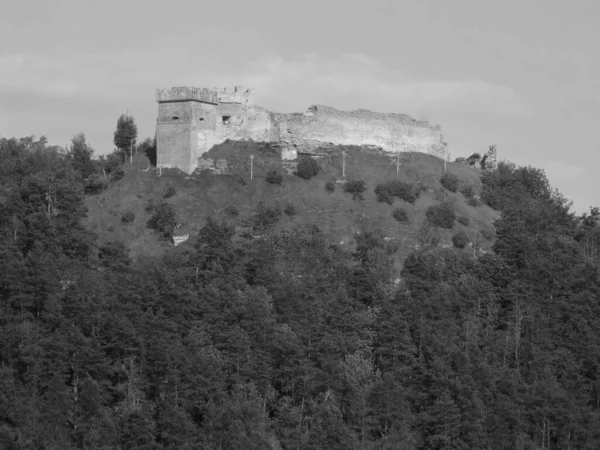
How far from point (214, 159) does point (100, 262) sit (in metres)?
10.2

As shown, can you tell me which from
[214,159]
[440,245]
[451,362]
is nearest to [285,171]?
[214,159]

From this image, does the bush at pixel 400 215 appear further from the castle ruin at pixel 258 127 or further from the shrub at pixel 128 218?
the shrub at pixel 128 218

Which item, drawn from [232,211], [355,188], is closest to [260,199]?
[232,211]

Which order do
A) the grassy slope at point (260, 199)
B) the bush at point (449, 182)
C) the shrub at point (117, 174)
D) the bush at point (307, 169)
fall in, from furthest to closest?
1. the bush at point (449, 182)
2. the shrub at point (117, 174)
3. the bush at point (307, 169)
4. the grassy slope at point (260, 199)

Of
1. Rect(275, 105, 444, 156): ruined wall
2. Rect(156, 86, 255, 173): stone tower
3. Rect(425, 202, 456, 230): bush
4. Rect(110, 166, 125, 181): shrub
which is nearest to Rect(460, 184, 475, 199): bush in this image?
Rect(425, 202, 456, 230): bush

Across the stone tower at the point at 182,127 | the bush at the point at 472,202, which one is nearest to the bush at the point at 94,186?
the stone tower at the point at 182,127

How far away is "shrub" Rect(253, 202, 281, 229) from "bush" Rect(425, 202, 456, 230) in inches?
304

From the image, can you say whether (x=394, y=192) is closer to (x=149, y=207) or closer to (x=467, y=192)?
(x=467, y=192)

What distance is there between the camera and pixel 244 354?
6266cm

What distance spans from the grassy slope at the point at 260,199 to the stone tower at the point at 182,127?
0.72m

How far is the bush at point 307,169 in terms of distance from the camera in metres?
77.6

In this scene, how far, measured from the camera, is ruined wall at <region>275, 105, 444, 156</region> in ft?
264

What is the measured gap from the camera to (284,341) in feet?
210

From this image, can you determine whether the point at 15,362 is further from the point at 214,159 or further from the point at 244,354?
the point at 214,159
